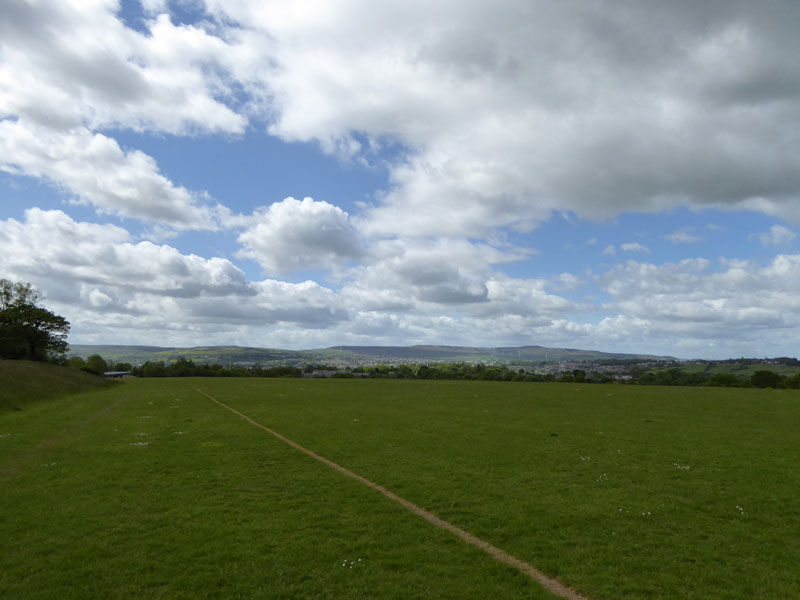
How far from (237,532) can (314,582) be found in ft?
11.9

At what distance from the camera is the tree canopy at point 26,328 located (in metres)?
104

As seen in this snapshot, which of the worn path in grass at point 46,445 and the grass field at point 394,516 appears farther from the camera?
the worn path in grass at point 46,445

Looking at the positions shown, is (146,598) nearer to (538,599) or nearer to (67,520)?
(67,520)

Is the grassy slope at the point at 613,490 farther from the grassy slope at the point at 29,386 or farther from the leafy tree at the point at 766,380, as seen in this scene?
the leafy tree at the point at 766,380

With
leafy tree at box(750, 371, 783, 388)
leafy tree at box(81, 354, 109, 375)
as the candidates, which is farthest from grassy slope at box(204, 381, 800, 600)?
leafy tree at box(81, 354, 109, 375)

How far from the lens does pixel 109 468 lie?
1931 centimetres

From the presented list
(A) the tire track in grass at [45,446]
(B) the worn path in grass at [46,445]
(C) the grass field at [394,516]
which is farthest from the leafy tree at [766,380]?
(A) the tire track in grass at [45,446]

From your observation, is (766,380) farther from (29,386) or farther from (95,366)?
(95,366)

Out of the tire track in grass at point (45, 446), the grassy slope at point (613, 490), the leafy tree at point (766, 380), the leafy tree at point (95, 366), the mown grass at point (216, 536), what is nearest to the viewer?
the mown grass at point (216, 536)

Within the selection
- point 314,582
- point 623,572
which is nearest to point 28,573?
point 314,582

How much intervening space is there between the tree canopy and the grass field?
101 m

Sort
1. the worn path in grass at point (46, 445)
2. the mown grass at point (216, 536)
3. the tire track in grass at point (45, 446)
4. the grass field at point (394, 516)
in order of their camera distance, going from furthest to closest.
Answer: the worn path in grass at point (46, 445), the tire track in grass at point (45, 446), the grass field at point (394, 516), the mown grass at point (216, 536)

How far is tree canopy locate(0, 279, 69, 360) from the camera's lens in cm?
10425

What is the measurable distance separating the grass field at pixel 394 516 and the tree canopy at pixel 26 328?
101162 mm
